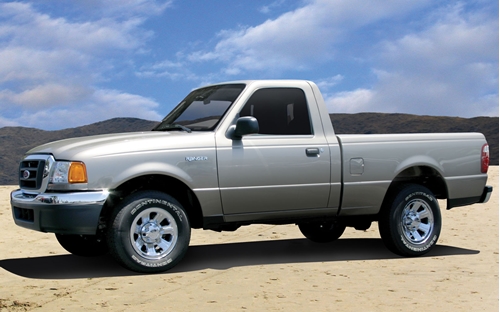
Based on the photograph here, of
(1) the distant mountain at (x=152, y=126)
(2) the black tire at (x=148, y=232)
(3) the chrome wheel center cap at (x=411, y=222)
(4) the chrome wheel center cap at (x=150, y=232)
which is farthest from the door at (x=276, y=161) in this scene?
(1) the distant mountain at (x=152, y=126)

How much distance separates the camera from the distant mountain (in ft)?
134

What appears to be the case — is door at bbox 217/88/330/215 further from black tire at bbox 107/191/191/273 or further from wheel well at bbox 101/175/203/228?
black tire at bbox 107/191/191/273

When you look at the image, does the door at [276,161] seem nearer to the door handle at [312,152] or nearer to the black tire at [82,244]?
the door handle at [312,152]

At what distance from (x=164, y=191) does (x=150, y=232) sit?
603 millimetres

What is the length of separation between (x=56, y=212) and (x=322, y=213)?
3.34m

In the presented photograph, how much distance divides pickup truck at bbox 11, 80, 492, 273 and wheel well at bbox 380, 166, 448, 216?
0.06ft

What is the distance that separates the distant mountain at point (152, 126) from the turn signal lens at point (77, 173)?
2618cm

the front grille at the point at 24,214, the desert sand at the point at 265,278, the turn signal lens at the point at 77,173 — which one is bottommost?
the desert sand at the point at 265,278

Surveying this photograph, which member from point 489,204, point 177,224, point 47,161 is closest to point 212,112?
point 177,224

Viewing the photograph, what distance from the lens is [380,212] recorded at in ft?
31.6

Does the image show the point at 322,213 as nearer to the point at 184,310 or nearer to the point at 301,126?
the point at 301,126

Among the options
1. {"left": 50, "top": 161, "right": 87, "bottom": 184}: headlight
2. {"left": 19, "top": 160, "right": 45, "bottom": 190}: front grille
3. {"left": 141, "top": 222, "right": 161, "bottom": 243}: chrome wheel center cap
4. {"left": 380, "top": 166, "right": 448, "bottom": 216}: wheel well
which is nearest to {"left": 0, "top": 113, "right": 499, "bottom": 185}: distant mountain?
{"left": 380, "top": 166, "right": 448, "bottom": 216}: wheel well

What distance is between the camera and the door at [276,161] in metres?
8.38

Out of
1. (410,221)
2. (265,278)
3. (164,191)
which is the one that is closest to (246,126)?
(164,191)
